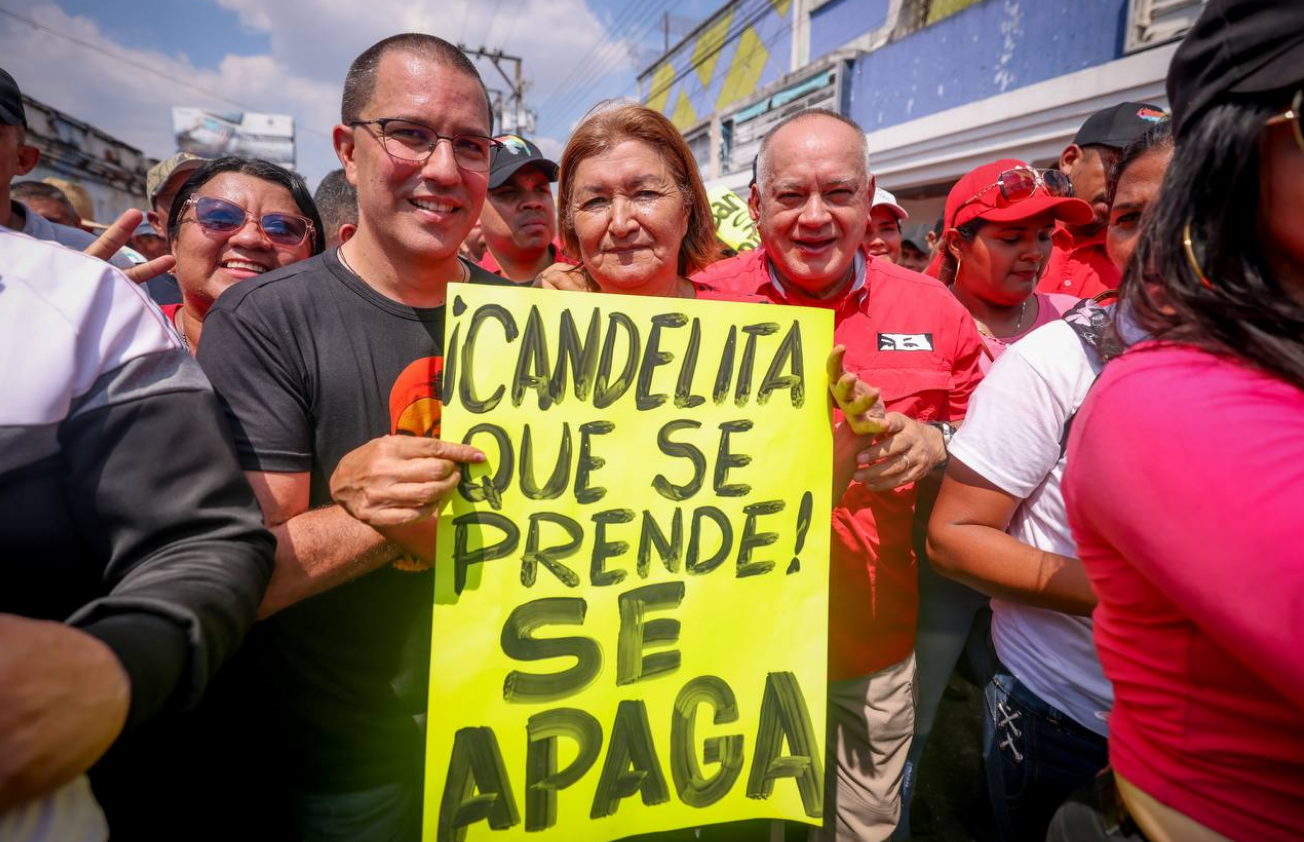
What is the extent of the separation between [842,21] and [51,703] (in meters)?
13.1

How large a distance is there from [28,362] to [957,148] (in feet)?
30.5

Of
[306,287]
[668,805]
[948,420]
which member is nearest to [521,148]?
[306,287]

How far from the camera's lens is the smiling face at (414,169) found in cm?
154

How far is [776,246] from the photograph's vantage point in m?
2.20

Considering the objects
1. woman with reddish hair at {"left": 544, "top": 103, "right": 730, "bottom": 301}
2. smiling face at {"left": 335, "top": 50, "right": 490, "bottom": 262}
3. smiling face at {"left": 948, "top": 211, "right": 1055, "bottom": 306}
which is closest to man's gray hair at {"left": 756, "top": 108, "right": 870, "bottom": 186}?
woman with reddish hair at {"left": 544, "top": 103, "right": 730, "bottom": 301}

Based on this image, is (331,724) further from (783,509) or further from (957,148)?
(957,148)

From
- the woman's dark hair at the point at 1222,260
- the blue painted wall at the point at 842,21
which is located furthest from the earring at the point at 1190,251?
the blue painted wall at the point at 842,21

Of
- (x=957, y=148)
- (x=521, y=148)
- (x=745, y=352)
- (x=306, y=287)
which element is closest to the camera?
(x=745, y=352)

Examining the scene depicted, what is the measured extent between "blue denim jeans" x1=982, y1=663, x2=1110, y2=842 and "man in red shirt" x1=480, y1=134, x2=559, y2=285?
307 cm

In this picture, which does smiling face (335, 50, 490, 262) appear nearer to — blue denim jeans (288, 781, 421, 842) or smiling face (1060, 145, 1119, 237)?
blue denim jeans (288, 781, 421, 842)

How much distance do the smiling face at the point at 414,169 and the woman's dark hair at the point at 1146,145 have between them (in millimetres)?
1881

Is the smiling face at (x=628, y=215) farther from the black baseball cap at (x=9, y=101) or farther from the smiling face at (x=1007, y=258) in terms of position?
the black baseball cap at (x=9, y=101)

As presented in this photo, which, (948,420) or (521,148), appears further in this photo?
(521,148)

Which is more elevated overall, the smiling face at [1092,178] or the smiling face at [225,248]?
the smiling face at [1092,178]
